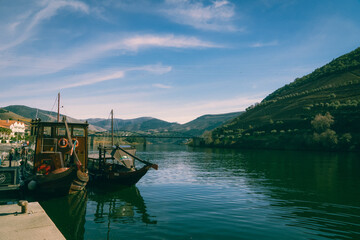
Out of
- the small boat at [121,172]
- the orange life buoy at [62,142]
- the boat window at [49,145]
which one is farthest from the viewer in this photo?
the small boat at [121,172]

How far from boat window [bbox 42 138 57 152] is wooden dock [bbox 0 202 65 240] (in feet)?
43.5

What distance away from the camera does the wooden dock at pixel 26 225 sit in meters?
10.5

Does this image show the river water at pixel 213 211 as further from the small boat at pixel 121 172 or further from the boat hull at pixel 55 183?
the small boat at pixel 121 172

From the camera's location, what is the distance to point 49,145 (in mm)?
26641

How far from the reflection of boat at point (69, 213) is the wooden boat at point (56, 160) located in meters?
0.94

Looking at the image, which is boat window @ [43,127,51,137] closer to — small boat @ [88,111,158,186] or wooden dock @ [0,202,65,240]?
small boat @ [88,111,158,186]

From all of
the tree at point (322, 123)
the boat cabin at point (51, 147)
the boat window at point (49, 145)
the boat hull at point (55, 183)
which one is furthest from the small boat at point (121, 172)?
the tree at point (322, 123)

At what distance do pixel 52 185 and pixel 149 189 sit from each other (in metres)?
11.3

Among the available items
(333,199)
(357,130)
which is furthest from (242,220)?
(357,130)

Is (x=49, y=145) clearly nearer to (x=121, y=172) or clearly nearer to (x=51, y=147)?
(x=51, y=147)

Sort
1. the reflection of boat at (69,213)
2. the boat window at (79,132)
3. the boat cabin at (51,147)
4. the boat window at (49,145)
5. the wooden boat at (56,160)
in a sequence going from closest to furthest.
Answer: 1. the reflection of boat at (69,213)
2. the wooden boat at (56,160)
3. the boat cabin at (51,147)
4. the boat window at (49,145)
5. the boat window at (79,132)

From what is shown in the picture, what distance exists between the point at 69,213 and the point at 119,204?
474 centimetres

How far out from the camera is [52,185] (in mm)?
23234

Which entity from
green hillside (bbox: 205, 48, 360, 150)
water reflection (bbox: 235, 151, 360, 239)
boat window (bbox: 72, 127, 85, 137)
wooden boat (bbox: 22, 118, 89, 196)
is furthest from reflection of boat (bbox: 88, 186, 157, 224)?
green hillside (bbox: 205, 48, 360, 150)
